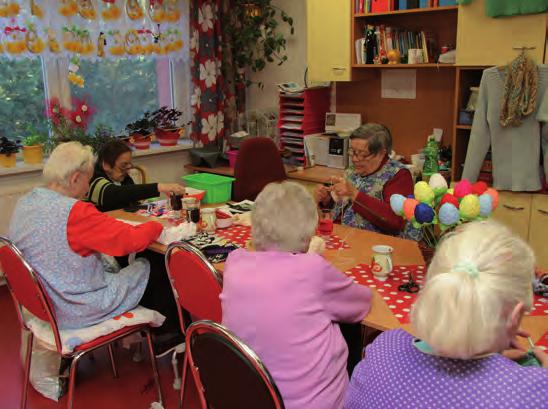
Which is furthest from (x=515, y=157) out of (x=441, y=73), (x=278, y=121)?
(x=278, y=121)

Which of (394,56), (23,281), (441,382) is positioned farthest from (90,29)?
(441,382)

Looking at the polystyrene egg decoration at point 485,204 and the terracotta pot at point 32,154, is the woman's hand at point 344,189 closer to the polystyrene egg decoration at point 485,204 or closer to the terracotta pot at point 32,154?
the polystyrene egg decoration at point 485,204

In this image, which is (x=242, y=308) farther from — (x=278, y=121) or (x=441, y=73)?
(x=278, y=121)

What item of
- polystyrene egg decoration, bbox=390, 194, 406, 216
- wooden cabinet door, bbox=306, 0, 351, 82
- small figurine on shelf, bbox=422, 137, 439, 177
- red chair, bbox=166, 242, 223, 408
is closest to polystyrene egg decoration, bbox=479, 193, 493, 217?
polystyrene egg decoration, bbox=390, 194, 406, 216

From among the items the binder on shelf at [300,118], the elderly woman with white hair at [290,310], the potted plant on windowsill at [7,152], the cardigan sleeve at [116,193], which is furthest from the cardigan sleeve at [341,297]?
the potted plant on windowsill at [7,152]

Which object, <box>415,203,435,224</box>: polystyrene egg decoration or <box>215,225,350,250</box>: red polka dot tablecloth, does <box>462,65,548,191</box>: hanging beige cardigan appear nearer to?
<box>215,225,350,250</box>: red polka dot tablecloth

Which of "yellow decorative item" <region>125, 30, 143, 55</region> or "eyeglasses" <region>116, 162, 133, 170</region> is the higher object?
"yellow decorative item" <region>125, 30, 143, 55</region>

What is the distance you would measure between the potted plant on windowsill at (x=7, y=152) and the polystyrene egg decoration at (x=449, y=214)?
3047 millimetres

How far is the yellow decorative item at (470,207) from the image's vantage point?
5.74 ft

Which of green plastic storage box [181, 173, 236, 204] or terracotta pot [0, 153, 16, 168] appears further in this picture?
terracotta pot [0, 153, 16, 168]

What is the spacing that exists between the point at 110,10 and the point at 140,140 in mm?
1011

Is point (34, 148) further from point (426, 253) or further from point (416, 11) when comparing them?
point (426, 253)

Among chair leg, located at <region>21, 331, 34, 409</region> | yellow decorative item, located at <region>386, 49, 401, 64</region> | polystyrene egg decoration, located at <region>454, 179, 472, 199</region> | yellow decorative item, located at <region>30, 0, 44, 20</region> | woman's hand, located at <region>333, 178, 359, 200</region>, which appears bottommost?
chair leg, located at <region>21, 331, 34, 409</region>

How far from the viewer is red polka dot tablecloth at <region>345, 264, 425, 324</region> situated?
68.6 inches
